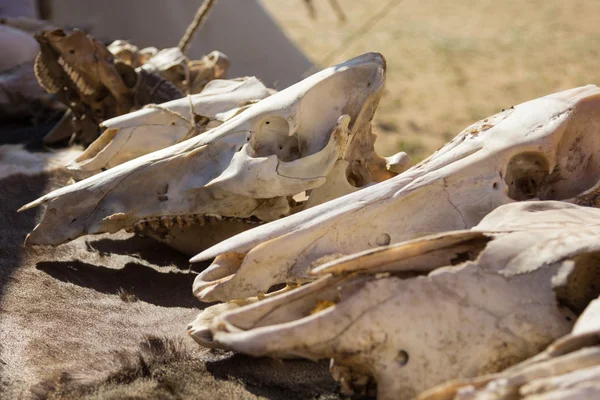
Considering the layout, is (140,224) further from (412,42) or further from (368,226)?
(412,42)

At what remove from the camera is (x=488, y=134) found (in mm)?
→ 1903

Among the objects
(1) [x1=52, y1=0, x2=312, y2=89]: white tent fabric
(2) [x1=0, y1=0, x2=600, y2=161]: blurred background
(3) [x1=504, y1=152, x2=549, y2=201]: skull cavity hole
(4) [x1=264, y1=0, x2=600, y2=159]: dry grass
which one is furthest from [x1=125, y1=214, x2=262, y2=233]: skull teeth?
(4) [x1=264, y1=0, x2=600, y2=159]: dry grass

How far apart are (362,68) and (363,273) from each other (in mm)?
861

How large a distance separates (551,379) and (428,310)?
329mm

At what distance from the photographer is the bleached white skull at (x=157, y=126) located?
2523 mm

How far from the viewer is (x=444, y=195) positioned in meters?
1.81

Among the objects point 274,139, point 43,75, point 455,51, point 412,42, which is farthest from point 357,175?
point 412,42

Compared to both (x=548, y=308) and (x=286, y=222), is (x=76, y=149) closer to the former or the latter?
(x=286, y=222)

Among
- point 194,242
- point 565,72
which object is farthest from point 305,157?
point 565,72

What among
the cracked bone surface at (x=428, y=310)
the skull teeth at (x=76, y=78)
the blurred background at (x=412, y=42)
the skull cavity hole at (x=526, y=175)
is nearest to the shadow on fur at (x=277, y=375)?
the cracked bone surface at (x=428, y=310)

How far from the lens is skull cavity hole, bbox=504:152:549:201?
1874 millimetres

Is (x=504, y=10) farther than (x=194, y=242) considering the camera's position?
Yes

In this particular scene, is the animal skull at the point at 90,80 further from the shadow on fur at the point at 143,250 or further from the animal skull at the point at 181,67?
the shadow on fur at the point at 143,250

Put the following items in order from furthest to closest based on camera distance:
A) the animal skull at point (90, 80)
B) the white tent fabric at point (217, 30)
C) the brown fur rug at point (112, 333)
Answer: the white tent fabric at point (217, 30) < the animal skull at point (90, 80) < the brown fur rug at point (112, 333)
